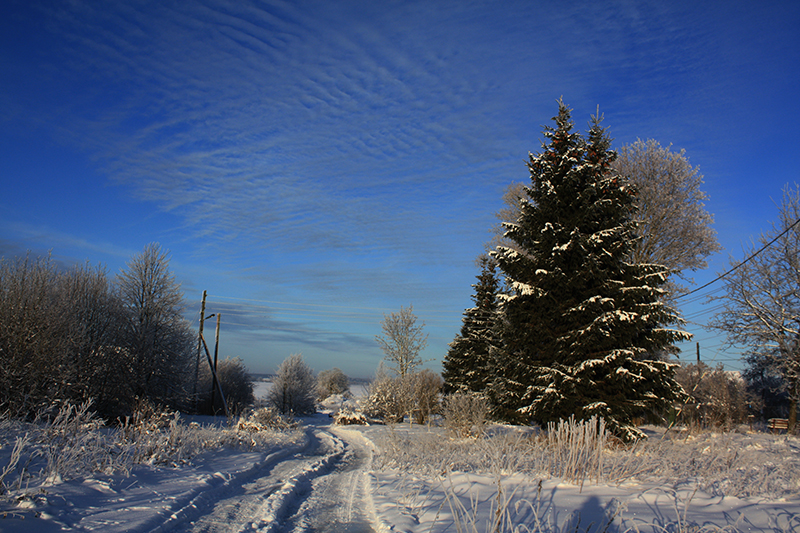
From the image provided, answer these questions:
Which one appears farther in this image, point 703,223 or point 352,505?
point 703,223

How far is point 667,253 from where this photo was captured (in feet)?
57.4

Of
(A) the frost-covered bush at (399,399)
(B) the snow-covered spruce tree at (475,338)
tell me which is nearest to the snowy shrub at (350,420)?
(A) the frost-covered bush at (399,399)

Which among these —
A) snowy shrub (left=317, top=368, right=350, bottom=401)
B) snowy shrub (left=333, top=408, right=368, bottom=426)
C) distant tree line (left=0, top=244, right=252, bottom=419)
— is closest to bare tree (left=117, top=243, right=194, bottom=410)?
distant tree line (left=0, top=244, right=252, bottom=419)

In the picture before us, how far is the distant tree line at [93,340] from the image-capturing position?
13.3m

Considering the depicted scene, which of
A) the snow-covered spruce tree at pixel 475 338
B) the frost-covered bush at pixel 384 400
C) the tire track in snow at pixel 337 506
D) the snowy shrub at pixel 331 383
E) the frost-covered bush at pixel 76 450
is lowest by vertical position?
the snowy shrub at pixel 331 383

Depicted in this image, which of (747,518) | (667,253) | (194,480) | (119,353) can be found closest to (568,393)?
(747,518)

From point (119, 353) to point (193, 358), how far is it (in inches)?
252

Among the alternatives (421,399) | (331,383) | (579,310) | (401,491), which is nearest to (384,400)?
(421,399)

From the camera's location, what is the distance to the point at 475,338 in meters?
24.8

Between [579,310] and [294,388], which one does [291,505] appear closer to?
[579,310]

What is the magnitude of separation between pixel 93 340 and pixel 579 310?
19655 millimetres

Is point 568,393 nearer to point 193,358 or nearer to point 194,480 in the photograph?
point 194,480

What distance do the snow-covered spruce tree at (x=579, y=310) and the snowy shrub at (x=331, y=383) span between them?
50.9 meters

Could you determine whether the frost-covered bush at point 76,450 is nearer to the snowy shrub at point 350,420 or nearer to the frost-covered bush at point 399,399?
the snowy shrub at point 350,420
